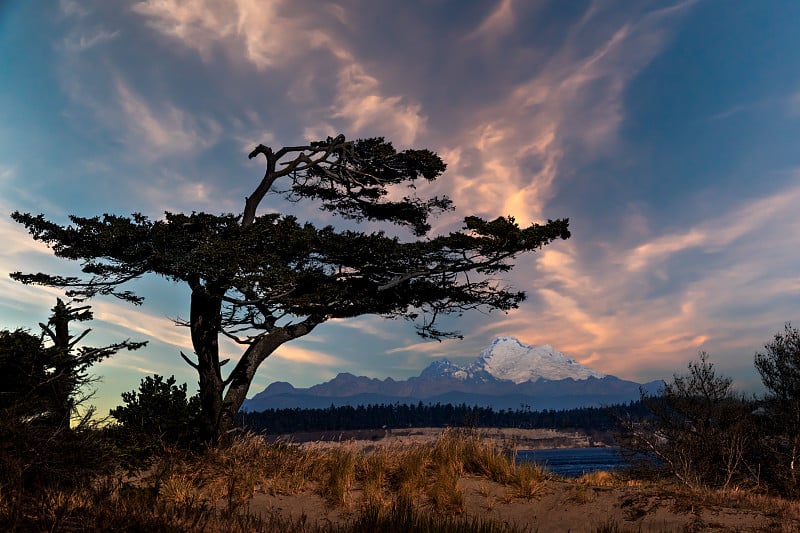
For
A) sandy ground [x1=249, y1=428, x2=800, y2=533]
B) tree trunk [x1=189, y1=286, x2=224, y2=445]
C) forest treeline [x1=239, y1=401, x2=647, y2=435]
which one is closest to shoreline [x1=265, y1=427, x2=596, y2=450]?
sandy ground [x1=249, y1=428, x2=800, y2=533]

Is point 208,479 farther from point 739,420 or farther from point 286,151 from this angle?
point 739,420

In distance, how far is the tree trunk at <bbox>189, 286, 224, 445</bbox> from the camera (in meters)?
15.7

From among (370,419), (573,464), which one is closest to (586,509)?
(573,464)

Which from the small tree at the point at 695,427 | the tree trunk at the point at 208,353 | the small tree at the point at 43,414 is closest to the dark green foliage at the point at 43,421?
the small tree at the point at 43,414

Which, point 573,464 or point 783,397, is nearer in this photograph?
point 783,397

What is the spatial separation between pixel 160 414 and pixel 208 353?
7.05 feet

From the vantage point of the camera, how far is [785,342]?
28.6 m

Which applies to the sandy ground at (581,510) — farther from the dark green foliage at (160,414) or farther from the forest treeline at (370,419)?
the forest treeline at (370,419)

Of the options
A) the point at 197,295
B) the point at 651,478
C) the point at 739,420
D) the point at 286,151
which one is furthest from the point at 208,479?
the point at 739,420

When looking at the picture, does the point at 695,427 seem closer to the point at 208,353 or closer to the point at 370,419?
the point at 208,353

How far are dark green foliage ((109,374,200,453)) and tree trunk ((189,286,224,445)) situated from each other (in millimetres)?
527

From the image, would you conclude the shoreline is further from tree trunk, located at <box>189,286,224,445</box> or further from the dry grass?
tree trunk, located at <box>189,286,224,445</box>

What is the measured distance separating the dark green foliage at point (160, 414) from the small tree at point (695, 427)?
18059 mm

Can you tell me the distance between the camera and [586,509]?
36.4 ft
